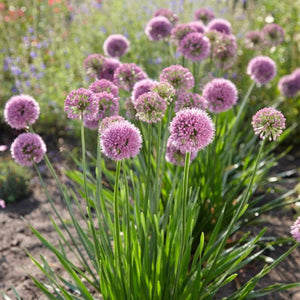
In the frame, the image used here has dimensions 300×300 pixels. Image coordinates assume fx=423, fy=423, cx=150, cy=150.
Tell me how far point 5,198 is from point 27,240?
67 cm

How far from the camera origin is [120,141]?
1.44 meters

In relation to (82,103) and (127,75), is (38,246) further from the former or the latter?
(82,103)

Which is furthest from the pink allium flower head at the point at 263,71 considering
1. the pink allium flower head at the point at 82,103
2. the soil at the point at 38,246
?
the pink allium flower head at the point at 82,103

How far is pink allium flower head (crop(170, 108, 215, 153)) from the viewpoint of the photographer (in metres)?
1.39

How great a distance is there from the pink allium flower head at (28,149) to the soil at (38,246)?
0.35 meters

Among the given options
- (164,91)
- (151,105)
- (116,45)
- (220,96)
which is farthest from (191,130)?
(116,45)

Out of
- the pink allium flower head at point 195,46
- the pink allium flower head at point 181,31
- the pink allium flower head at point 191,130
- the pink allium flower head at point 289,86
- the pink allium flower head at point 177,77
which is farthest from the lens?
the pink allium flower head at point 289,86

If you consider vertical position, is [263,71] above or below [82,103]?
below

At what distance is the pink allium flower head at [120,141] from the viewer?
56.6 inches

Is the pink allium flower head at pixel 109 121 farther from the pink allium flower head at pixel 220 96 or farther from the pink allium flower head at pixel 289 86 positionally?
the pink allium flower head at pixel 289 86

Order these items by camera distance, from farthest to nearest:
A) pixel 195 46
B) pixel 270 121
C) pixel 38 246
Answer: pixel 38 246 → pixel 195 46 → pixel 270 121

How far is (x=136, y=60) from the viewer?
4.77 metres

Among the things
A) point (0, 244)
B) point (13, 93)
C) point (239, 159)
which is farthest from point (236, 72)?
point (0, 244)

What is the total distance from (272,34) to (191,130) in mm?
2133
